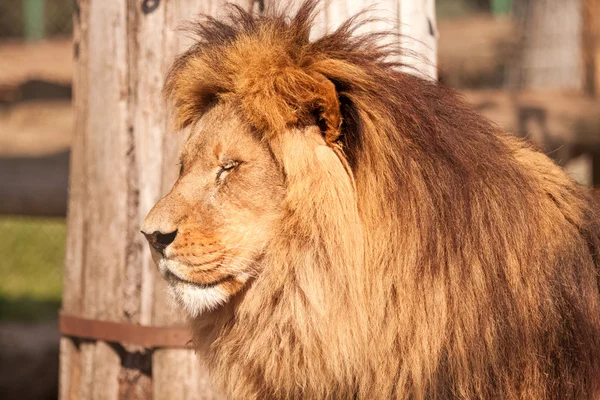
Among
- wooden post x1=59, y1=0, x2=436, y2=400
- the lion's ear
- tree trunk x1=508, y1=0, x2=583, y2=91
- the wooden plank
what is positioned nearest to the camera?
the lion's ear

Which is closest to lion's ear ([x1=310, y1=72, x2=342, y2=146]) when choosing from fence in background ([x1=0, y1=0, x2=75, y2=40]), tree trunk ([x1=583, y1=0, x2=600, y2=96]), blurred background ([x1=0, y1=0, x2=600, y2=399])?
blurred background ([x1=0, y1=0, x2=600, y2=399])

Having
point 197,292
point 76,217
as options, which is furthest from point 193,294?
point 76,217

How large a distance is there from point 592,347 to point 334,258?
32.5 inches

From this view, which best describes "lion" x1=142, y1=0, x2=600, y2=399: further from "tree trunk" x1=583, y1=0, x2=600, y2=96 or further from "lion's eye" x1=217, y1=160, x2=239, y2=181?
"tree trunk" x1=583, y1=0, x2=600, y2=96

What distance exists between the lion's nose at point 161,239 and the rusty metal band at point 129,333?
2.84 ft

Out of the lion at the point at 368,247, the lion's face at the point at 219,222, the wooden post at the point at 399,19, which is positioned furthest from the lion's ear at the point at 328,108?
the wooden post at the point at 399,19

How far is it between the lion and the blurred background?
1.61 m

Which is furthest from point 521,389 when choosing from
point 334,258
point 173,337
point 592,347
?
point 173,337

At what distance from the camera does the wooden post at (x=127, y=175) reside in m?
3.46

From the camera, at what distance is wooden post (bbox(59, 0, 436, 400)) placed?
136 inches

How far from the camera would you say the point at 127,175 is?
3514 mm

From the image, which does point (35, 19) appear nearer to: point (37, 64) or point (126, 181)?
point (37, 64)

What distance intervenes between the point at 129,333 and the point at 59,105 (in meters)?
4.04

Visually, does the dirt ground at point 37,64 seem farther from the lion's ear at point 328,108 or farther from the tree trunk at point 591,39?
the lion's ear at point 328,108
